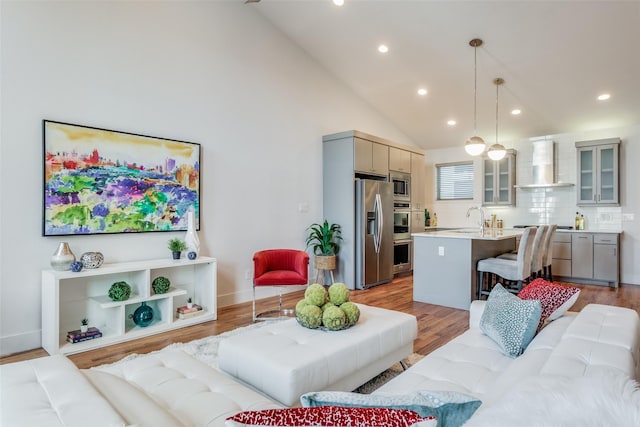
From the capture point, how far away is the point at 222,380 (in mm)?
1583

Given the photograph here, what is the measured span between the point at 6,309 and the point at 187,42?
3.12 meters

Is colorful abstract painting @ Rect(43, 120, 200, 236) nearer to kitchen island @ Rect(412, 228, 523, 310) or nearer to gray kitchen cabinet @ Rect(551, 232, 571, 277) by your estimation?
kitchen island @ Rect(412, 228, 523, 310)

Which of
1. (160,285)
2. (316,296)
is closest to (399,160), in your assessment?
(160,285)


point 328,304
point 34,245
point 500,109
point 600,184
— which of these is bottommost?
point 328,304

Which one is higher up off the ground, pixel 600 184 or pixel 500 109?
pixel 500 109

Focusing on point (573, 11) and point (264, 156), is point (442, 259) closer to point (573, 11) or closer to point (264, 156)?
point (264, 156)

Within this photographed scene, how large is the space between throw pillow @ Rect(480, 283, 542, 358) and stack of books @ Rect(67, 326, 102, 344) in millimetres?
3112

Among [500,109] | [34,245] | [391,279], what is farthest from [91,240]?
[500,109]

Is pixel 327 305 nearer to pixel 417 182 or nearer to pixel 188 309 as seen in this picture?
pixel 188 309

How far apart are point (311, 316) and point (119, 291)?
201 centimetres

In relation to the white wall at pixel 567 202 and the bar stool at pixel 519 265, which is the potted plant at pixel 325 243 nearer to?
the bar stool at pixel 519 265

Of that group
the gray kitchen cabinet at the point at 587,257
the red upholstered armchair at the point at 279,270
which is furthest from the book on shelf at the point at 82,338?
the gray kitchen cabinet at the point at 587,257

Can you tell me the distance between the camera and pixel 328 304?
234 cm

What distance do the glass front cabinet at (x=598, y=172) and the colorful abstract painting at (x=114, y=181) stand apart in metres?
6.03
